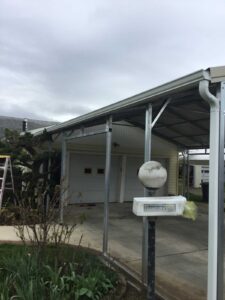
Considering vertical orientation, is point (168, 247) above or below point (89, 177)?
below

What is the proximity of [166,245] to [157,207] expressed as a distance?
→ 462cm

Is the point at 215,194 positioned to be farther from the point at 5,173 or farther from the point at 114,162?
the point at 114,162

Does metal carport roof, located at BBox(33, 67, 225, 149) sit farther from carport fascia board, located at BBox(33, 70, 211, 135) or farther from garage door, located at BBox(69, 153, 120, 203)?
garage door, located at BBox(69, 153, 120, 203)

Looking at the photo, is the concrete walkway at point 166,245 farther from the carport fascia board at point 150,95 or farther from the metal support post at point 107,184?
the carport fascia board at point 150,95

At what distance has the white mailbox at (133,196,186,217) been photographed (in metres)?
3.18

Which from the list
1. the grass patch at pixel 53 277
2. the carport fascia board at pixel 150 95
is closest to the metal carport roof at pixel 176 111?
the carport fascia board at pixel 150 95

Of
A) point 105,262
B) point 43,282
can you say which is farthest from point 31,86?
point 43,282

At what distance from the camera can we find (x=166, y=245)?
7512 mm

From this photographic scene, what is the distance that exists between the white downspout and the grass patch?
4.55 feet

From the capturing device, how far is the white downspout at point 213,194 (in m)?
3.79

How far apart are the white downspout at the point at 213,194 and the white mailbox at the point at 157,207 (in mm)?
780

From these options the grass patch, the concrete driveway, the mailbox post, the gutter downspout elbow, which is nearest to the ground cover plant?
the grass patch

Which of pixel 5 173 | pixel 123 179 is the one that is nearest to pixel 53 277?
pixel 5 173

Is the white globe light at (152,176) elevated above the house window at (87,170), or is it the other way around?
the house window at (87,170)
